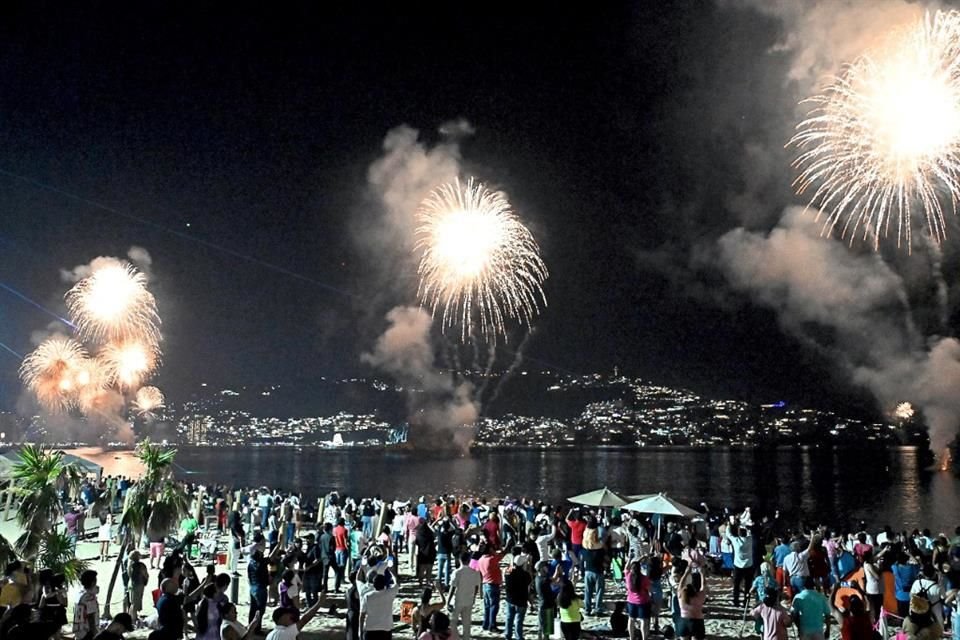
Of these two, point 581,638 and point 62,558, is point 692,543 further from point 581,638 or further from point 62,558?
point 62,558

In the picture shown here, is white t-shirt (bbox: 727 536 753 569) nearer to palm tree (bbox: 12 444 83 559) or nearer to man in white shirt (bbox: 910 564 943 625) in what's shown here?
man in white shirt (bbox: 910 564 943 625)

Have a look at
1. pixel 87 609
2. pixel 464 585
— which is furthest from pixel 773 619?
pixel 87 609

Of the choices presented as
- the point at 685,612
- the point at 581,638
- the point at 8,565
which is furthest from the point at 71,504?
the point at 685,612

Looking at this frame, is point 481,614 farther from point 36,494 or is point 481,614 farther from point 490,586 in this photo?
point 36,494

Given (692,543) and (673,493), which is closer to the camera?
(692,543)

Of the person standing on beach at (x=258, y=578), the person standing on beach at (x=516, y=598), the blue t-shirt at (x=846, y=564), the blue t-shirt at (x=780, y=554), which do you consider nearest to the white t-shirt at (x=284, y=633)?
the person standing on beach at (x=258, y=578)

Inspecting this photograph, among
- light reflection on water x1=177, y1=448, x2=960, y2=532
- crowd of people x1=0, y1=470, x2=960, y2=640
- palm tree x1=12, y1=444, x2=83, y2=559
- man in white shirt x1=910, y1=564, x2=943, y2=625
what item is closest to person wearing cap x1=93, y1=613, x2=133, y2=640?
crowd of people x1=0, y1=470, x2=960, y2=640
